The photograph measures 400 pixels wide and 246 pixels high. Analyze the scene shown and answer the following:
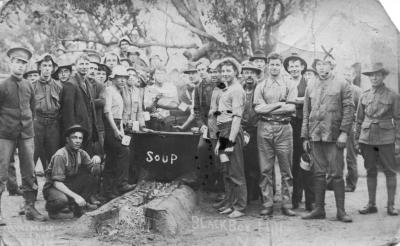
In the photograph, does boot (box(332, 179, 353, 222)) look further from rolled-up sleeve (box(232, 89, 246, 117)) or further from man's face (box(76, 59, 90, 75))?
man's face (box(76, 59, 90, 75))

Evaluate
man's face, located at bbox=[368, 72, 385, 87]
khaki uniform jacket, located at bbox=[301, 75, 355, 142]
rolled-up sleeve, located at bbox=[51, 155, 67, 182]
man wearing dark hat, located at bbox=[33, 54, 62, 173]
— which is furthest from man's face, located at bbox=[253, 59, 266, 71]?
rolled-up sleeve, located at bbox=[51, 155, 67, 182]

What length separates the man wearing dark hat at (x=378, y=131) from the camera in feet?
15.9

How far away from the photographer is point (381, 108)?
4.84 meters

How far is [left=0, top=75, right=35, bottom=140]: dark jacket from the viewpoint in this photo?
15.8 feet

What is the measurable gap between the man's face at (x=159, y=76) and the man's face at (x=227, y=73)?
615 millimetres

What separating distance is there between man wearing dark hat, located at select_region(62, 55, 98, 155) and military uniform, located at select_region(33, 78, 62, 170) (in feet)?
0.28

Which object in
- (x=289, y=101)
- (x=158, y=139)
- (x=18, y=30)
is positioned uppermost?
(x=18, y=30)

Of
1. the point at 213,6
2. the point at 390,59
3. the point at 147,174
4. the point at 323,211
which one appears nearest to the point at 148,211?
the point at 147,174

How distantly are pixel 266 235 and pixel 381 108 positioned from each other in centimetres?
164

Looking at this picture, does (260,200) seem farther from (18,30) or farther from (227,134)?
(18,30)

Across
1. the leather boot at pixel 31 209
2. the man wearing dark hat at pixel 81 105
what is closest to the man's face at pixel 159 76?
the man wearing dark hat at pixel 81 105

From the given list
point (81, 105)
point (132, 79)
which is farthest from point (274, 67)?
point (81, 105)

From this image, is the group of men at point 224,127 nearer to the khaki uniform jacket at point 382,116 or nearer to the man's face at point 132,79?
the khaki uniform jacket at point 382,116

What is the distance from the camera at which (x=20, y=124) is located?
4.86 meters
